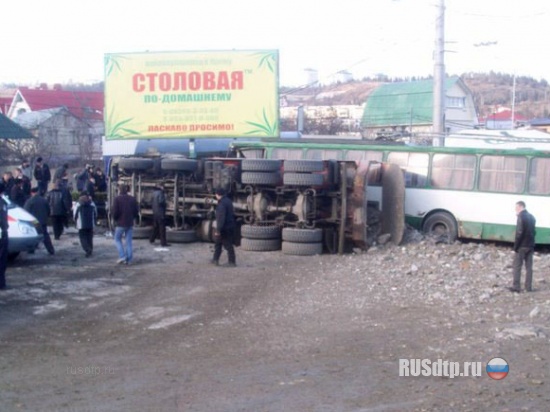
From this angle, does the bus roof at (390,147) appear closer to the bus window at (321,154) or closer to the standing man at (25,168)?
the bus window at (321,154)

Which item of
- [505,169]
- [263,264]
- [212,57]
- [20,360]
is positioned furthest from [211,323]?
[212,57]

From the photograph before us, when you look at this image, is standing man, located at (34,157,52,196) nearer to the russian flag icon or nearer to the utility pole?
the utility pole

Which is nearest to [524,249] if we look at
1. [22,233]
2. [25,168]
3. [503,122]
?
[22,233]

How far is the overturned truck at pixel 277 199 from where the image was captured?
1681 cm

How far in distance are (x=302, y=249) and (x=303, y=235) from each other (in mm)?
310

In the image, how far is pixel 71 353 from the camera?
28.9 ft

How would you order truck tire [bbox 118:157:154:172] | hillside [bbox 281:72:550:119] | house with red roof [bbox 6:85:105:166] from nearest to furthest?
truck tire [bbox 118:157:154:172] → house with red roof [bbox 6:85:105:166] → hillside [bbox 281:72:550:119]

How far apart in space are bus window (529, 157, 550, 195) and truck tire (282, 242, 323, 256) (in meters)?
6.24

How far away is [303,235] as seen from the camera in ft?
54.4

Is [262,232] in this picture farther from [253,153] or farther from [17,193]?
[17,193]

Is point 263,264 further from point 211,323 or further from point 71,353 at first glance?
point 71,353

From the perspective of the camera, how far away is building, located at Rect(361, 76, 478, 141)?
59188 mm

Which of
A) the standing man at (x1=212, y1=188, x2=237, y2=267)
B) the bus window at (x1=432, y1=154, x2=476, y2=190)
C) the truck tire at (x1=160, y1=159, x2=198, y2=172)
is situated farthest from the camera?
the bus window at (x1=432, y1=154, x2=476, y2=190)

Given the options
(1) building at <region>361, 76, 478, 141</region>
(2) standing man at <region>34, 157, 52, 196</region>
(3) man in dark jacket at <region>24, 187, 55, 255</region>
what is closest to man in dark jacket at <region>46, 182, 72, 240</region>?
(3) man in dark jacket at <region>24, 187, 55, 255</region>
